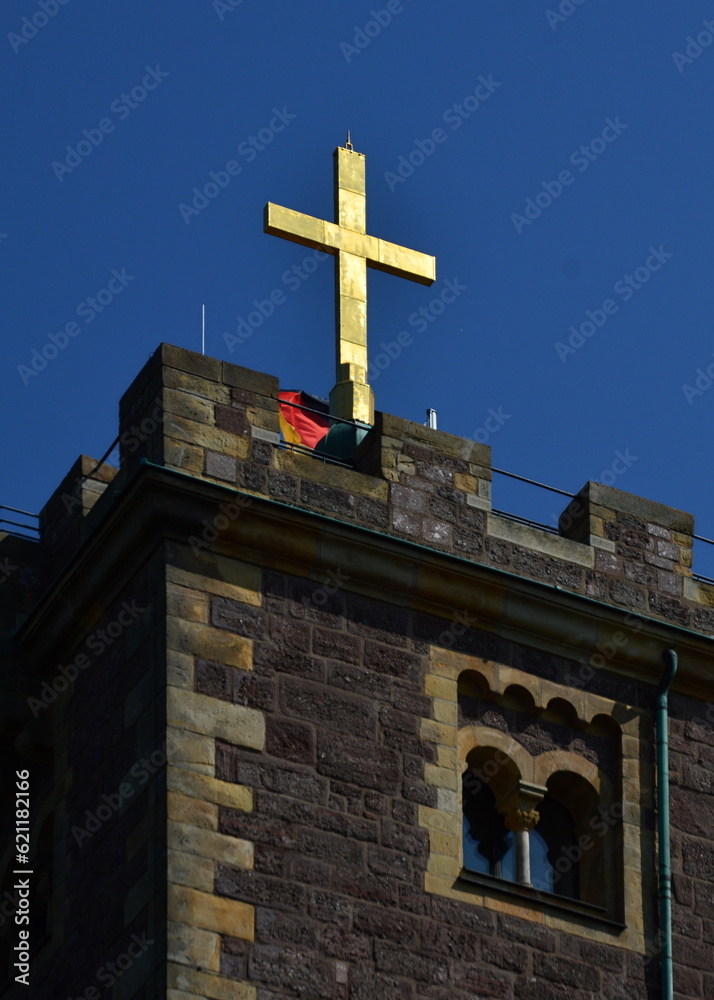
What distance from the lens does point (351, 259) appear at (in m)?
26.8

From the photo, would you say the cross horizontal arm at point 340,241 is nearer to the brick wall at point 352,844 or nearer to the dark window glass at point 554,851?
the brick wall at point 352,844

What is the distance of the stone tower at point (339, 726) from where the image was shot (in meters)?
21.5

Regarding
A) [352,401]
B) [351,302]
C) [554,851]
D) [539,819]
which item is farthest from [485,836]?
[351,302]

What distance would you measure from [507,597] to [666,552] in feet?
6.63

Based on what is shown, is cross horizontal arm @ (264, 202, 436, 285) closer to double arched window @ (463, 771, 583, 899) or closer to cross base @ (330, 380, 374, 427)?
cross base @ (330, 380, 374, 427)

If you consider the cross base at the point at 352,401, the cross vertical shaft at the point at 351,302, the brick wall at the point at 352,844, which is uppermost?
the cross vertical shaft at the point at 351,302

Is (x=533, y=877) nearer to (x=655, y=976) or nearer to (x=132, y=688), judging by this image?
(x=655, y=976)

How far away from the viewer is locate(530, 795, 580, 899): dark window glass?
23.3m

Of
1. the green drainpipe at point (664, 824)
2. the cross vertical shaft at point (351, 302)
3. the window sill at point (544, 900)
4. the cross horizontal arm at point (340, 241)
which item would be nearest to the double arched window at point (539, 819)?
the window sill at point (544, 900)

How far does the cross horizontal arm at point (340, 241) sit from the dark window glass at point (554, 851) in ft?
19.5

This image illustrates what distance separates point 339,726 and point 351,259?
229 inches

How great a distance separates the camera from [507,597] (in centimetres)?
2372

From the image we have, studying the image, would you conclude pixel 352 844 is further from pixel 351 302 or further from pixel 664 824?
pixel 351 302

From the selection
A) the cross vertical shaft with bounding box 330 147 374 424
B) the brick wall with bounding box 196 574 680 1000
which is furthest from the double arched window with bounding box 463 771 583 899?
the cross vertical shaft with bounding box 330 147 374 424
